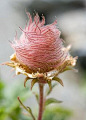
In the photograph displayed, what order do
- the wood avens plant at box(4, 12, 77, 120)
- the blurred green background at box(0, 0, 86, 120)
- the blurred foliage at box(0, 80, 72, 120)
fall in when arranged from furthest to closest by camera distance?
the blurred green background at box(0, 0, 86, 120), the blurred foliage at box(0, 80, 72, 120), the wood avens plant at box(4, 12, 77, 120)

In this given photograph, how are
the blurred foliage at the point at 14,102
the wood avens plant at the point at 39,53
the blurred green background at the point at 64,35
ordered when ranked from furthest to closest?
the blurred green background at the point at 64,35, the blurred foliage at the point at 14,102, the wood avens plant at the point at 39,53

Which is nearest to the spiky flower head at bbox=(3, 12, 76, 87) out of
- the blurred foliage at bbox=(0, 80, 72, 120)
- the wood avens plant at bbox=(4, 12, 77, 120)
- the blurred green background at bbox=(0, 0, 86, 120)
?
the wood avens plant at bbox=(4, 12, 77, 120)

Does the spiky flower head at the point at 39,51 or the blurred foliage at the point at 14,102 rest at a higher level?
the spiky flower head at the point at 39,51

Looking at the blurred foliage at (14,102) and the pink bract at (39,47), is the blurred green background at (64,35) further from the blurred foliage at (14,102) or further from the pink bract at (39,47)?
the pink bract at (39,47)

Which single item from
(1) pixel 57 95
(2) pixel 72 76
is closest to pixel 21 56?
(1) pixel 57 95

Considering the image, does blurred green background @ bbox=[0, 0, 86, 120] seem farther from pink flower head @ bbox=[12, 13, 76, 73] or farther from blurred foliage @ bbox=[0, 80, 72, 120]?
pink flower head @ bbox=[12, 13, 76, 73]

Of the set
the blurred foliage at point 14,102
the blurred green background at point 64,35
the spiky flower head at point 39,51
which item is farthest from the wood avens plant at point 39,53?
the blurred green background at point 64,35

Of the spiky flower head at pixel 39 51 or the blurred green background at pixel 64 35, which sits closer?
the spiky flower head at pixel 39 51
